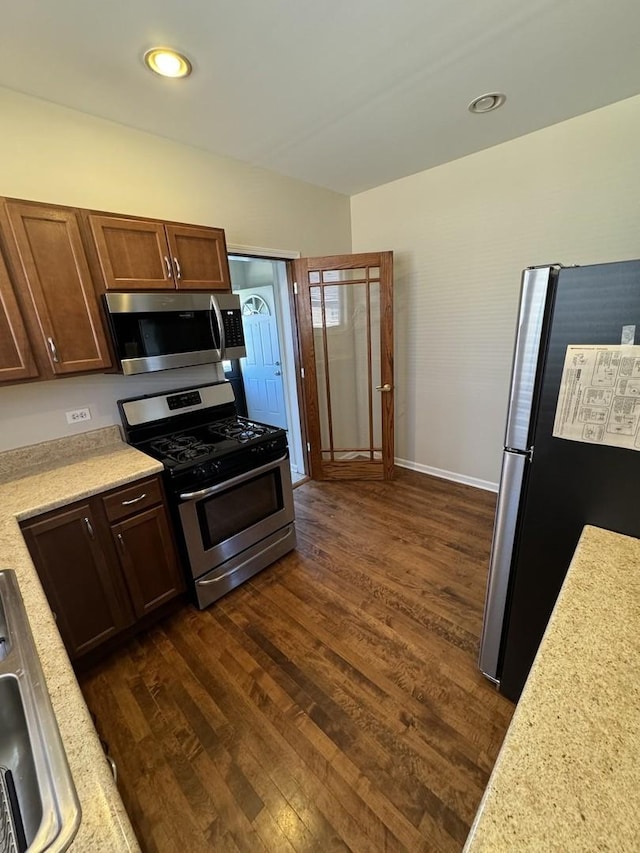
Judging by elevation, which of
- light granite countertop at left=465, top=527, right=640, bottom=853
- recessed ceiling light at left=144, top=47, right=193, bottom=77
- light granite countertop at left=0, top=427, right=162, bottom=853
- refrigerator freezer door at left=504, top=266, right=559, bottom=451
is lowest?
light granite countertop at left=465, top=527, right=640, bottom=853

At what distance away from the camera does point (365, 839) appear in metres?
1.13

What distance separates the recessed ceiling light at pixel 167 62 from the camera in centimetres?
149

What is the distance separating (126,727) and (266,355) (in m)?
3.39

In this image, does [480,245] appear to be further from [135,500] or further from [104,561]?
[104,561]

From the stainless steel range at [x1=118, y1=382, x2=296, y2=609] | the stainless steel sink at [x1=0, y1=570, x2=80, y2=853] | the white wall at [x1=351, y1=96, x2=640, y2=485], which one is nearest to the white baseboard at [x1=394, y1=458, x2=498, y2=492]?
the white wall at [x1=351, y1=96, x2=640, y2=485]

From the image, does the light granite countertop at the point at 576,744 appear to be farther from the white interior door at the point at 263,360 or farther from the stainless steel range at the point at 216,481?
the white interior door at the point at 263,360

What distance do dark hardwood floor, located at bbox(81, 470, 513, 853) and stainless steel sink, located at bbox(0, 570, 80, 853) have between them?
31.5 inches

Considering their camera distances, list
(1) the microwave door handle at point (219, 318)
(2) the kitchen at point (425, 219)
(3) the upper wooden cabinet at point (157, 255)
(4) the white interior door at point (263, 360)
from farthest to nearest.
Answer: (4) the white interior door at point (263, 360) → (1) the microwave door handle at point (219, 318) → (2) the kitchen at point (425, 219) → (3) the upper wooden cabinet at point (157, 255)

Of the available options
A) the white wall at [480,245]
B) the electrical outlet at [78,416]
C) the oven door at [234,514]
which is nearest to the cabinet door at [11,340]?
the electrical outlet at [78,416]

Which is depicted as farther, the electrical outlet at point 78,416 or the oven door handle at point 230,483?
the electrical outlet at point 78,416

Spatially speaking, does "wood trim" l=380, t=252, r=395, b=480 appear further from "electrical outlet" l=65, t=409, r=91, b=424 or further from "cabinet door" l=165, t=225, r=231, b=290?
"electrical outlet" l=65, t=409, r=91, b=424

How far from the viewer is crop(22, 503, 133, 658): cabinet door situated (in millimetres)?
1505

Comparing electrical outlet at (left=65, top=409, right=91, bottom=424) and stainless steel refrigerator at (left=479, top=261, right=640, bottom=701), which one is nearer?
stainless steel refrigerator at (left=479, top=261, right=640, bottom=701)

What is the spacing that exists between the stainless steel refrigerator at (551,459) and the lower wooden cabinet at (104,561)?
1.63 metres
